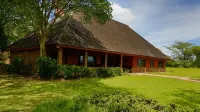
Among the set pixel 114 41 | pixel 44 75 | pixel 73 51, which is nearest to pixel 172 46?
pixel 114 41

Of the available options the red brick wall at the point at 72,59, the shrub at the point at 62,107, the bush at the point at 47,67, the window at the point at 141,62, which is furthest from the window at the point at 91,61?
the shrub at the point at 62,107

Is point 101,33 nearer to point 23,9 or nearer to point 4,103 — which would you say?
point 23,9

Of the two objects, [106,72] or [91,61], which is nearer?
[106,72]

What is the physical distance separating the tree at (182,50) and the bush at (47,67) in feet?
240

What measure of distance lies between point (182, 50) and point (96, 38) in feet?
225

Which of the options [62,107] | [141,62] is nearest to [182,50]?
[141,62]

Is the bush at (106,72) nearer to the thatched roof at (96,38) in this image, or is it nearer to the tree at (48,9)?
the thatched roof at (96,38)

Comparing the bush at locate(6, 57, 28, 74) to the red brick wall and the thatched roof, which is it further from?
the red brick wall

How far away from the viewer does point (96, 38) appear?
2567 centimetres

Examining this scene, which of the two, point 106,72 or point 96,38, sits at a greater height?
point 96,38

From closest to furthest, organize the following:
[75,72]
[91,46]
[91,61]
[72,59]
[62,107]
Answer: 1. [62,107]
2. [75,72]
3. [91,46]
4. [72,59]
5. [91,61]

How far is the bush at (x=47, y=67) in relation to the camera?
17906 mm

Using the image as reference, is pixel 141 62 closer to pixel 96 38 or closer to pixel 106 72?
pixel 96 38

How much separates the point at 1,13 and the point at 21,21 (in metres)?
4.02
